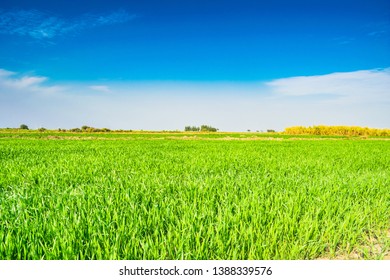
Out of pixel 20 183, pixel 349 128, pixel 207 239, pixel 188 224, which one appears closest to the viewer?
pixel 207 239

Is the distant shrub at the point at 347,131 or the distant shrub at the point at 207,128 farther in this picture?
the distant shrub at the point at 207,128

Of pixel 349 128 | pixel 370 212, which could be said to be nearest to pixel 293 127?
pixel 349 128

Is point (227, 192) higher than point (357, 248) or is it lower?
Result: higher

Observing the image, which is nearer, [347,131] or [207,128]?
[347,131]

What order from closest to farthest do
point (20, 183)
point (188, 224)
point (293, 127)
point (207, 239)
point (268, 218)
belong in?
point (207, 239)
point (188, 224)
point (268, 218)
point (20, 183)
point (293, 127)

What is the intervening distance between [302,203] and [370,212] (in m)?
1.07

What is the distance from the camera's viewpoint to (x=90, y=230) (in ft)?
9.01

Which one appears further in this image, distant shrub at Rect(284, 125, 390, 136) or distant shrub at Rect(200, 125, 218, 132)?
distant shrub at Rect(200, 125, 218, 132)
